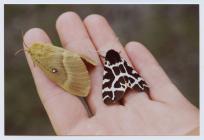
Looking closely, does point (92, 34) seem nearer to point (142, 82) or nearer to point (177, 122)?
point (142, 82)

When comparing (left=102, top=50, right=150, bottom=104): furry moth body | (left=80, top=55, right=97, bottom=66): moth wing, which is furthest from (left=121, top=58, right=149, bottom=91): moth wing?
(left=80, top=55, right=97, bottom=66): moth wing

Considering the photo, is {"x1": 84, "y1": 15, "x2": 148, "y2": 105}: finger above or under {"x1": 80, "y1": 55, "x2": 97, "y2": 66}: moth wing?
above

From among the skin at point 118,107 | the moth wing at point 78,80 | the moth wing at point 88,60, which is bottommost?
→ the skin at point 118,107

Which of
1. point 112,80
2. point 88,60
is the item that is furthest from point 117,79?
point 88,60

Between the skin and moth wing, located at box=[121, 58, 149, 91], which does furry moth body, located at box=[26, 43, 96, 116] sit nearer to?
the skin

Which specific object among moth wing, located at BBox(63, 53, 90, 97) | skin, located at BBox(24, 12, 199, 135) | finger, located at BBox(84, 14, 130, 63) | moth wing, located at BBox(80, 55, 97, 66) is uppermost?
finger, located at BBox(84, 14, 130, 63)

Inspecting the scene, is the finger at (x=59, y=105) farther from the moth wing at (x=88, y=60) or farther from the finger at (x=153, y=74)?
the finger at (x=153, y=74)

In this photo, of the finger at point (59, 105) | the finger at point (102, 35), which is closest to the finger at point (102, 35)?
the finger at point (102, 35)

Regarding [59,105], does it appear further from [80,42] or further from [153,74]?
[153,74]
